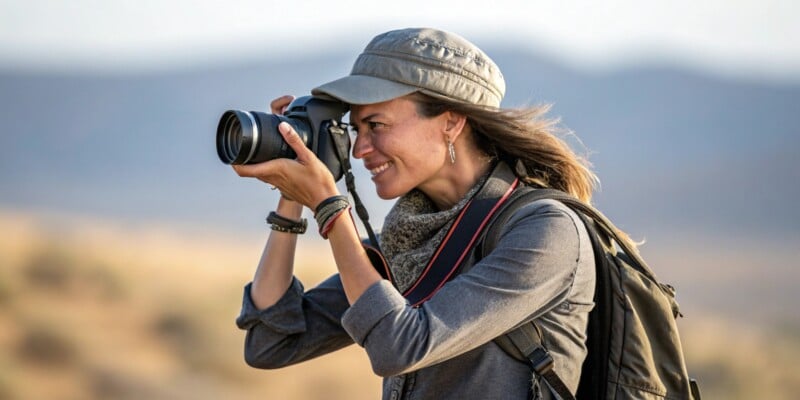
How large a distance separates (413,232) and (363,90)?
0.41m

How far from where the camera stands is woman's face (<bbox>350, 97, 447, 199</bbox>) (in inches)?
124

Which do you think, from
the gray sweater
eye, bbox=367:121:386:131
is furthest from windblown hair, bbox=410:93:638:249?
the gray sweater

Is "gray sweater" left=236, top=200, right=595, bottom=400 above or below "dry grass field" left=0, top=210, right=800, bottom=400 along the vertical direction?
above

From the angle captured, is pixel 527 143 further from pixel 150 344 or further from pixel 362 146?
pixel 150 344

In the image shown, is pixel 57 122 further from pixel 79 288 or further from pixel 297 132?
pixel 297 132

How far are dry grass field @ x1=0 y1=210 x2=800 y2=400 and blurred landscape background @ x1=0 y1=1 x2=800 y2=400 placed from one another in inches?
1.0

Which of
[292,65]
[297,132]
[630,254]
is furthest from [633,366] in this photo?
[292,65]

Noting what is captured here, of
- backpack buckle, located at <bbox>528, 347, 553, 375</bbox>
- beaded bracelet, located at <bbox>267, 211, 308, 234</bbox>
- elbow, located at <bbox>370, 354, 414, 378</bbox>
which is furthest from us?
beaded bracelet, located at <bbox>267, 211, 308, 234</bbox>

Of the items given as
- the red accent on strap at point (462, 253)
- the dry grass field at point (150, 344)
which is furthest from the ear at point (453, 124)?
the dry grass field at point (150, 344)

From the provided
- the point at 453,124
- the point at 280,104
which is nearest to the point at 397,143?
the point at 453,124

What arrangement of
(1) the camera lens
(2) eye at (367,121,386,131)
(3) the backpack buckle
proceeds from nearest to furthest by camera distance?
1. (3) the backpack buckle
2. (1) the camera lens
3. (2) eye at (367,121,386,131)

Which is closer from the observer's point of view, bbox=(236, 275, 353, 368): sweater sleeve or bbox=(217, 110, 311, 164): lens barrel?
bbox=(217, 110, 311, 164): lens barrel

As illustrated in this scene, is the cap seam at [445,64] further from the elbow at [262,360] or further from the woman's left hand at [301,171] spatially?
the elbow at [262,360]

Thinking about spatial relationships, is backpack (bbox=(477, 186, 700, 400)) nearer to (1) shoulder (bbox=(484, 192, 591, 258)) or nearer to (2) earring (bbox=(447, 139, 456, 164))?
(1) shoulder (bbox=(484, 192, 591, 258))
